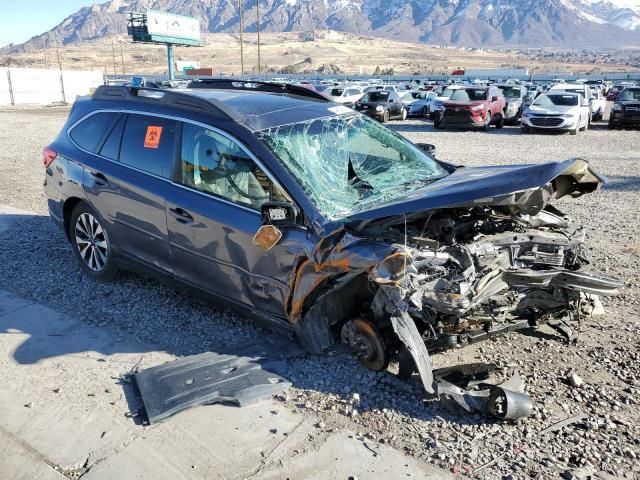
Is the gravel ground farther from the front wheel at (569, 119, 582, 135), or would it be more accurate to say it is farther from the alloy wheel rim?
the front wheel at (569, 119, 582, 135)

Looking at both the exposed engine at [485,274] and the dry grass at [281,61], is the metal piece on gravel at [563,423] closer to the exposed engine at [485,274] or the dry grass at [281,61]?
the exposed engine at [485,274]

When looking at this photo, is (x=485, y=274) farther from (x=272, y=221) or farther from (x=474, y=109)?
(x=474, y=109)

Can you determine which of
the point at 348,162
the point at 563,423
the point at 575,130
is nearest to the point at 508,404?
the point at 563,423

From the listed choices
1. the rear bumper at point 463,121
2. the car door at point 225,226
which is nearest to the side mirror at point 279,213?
the car door at point 225,226

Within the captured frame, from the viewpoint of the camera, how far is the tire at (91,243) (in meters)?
5.43

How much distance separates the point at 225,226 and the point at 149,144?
120 cm

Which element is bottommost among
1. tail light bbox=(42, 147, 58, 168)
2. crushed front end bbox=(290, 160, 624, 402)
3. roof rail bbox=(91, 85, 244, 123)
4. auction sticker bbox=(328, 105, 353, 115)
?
crushed front end bbox=(290, 160, 624, 402)

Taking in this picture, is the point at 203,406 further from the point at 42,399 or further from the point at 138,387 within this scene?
the point at 42,399

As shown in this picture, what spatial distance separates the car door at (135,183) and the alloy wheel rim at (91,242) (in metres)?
0.22

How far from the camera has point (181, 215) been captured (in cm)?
453

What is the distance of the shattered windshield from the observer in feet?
13.7

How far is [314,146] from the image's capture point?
4488 mm

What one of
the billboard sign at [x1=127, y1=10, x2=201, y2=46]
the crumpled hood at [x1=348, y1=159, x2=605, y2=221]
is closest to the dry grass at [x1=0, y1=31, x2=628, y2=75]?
the billboard sign at [x1=127, y1=10, x2=201, y2=46]

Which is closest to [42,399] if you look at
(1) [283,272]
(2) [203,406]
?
(2) [203,406]
